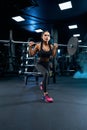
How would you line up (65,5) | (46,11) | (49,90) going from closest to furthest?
(49,90) → (65,5) → (46,11)

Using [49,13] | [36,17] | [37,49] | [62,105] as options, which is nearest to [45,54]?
[37,49]

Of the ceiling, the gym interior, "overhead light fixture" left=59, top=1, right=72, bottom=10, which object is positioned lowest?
the gym interior

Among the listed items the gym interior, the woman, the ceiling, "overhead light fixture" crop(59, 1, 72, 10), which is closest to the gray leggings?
the woman

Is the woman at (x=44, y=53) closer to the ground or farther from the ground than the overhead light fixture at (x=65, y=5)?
closer to the ground

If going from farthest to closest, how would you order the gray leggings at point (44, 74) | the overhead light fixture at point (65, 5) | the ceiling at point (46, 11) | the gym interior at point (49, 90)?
the overhead light fixture at point (65, 5), the ceiling at point (46, 11), the gray leggings at point (44, 74), the gym interior at point (49, 90)

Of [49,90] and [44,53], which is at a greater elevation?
[44,53]

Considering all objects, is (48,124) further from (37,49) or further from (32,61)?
(32,61)

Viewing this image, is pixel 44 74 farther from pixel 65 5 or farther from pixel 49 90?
pixel 65 5

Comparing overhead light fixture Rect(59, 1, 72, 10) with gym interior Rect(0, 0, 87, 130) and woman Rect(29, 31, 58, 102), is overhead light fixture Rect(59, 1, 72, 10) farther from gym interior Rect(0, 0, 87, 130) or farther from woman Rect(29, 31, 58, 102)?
woman Rect(29, 31, 58, 102)

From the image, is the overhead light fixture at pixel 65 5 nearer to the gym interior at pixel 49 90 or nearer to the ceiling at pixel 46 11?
the gym interior at pixel 49 90

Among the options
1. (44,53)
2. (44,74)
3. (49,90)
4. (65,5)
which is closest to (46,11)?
(65,5)

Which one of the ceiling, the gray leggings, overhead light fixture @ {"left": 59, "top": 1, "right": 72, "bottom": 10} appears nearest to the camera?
the gray leggings

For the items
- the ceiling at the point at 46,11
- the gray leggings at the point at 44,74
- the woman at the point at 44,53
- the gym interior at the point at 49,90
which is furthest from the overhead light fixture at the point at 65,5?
the gray leggings at the point at 44,74

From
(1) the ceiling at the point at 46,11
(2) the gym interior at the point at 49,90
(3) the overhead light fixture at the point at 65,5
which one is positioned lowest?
(2) the gym interior at the point at 49,90
